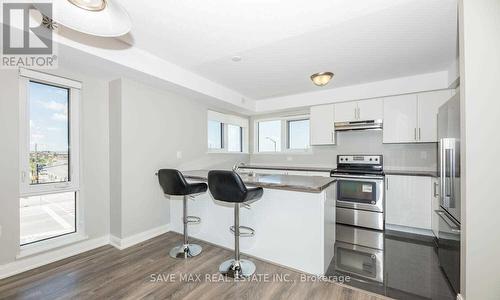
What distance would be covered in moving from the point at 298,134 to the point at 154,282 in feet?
13.0

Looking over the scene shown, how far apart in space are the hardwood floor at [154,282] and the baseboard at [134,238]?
239mm

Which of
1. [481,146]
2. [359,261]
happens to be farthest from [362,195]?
[481,146]

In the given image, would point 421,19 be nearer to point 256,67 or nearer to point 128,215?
point 256,67

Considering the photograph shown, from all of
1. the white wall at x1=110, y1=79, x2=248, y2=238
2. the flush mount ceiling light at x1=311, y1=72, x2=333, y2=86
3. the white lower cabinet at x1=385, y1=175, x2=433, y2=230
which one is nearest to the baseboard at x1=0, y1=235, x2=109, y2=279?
→ the white wall at x1=110, y1=79, x2=248, y2=238

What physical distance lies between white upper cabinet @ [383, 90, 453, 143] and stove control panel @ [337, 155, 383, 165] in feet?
1.16

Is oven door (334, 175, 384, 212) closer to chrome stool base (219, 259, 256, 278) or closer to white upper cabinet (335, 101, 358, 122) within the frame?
white upper cabinet (335, 101, 358, 122)

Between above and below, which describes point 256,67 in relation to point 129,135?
above

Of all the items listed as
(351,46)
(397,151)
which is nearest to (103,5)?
(351,46)

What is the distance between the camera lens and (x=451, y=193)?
193cm

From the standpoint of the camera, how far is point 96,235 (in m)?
2.88

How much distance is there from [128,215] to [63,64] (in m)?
1.96

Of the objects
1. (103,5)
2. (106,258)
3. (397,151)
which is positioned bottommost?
(106,258)

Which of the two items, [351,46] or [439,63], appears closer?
[351,46]

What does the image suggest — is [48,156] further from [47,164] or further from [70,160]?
[70,160]
